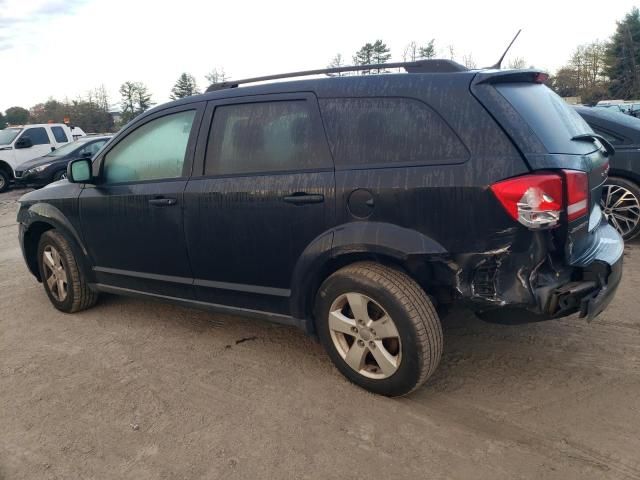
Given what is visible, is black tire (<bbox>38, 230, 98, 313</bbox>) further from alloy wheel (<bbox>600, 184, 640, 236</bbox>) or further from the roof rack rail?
alloy wheel (<bbox>600, 184, 640, 236</bbox>)

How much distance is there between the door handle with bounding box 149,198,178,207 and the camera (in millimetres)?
3637

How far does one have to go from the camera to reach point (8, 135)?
1702 centimetres

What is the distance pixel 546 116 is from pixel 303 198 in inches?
54.4

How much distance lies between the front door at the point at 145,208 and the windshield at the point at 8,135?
586 inches

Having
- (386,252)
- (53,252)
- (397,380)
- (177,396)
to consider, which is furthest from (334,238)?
(53,252)

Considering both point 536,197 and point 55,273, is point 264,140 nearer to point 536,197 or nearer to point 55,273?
point 536,197

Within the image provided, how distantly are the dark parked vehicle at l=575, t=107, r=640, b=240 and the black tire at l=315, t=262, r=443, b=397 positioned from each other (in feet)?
13.2

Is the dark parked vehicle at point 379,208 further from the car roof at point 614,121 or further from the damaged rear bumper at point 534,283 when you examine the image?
the car roof at point 614,121

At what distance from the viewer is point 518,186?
2.52 metres

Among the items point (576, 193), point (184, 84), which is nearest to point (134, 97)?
point (184, 84)

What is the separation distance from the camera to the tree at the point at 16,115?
193 feet

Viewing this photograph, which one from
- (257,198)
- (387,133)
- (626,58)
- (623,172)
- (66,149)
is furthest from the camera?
(626,58)

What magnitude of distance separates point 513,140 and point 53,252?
3877 millimetres

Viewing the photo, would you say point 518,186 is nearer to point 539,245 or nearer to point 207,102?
point 539,245
